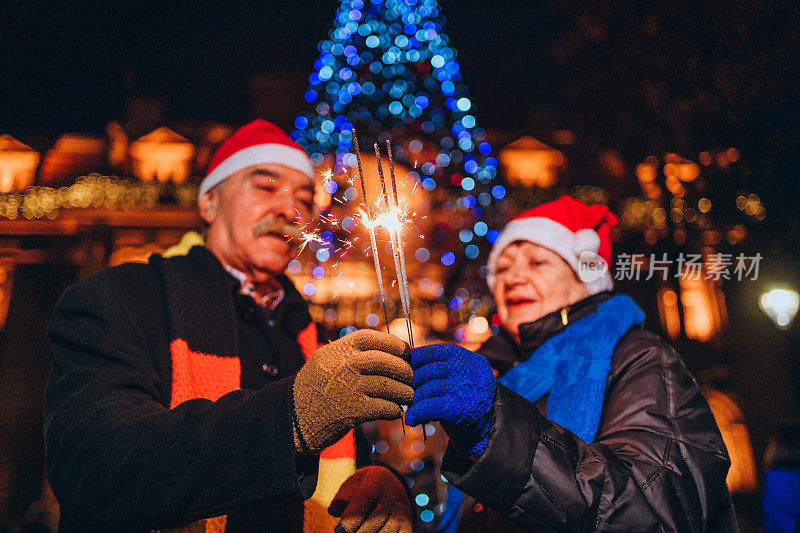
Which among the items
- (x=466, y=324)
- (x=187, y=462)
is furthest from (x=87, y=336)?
(x=466, y=324)

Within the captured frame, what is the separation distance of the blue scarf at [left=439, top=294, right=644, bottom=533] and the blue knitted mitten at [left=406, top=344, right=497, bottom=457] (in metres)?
0.84

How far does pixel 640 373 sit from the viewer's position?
2008 mm

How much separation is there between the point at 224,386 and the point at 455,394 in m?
1.09

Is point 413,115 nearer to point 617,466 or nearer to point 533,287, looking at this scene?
point 533,287

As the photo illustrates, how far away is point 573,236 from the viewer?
2867 mm

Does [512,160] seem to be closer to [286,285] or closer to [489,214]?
[489,214]

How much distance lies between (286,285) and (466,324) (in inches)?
280

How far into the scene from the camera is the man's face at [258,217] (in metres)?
2.29

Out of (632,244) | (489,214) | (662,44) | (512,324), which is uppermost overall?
(662,44)

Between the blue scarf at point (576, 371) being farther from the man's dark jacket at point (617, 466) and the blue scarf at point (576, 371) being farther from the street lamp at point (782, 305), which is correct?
the street lamp at point (782, 305)

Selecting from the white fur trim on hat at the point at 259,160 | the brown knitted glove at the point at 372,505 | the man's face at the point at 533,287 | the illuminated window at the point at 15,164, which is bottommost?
the brown knitted glove at the point at 372,505

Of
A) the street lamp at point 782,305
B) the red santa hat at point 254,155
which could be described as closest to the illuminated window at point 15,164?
the red santa hat at point 254,155

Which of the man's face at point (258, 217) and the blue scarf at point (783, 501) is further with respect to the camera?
the blue scarf at point (783, 501)

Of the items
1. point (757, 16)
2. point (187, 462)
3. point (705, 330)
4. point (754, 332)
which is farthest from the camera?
point (705, 330)
